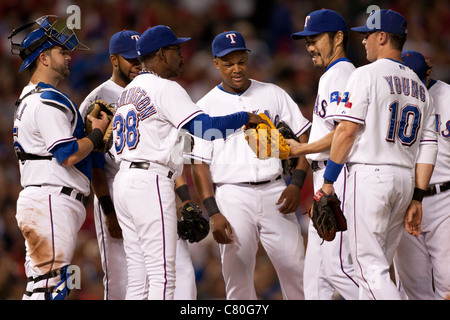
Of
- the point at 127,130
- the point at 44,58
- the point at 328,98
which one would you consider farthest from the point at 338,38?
the point at 44,58

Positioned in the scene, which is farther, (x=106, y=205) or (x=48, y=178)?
(x=106, y=205)

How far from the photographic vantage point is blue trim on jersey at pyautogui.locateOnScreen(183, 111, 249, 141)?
4.12 m

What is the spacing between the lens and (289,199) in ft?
15.2

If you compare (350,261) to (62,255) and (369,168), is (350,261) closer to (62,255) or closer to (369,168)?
(369,168)

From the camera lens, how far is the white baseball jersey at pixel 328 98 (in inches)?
168

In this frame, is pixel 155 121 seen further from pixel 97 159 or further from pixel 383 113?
pixel 383 113

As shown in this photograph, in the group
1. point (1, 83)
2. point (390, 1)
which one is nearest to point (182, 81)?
point (1, 83)

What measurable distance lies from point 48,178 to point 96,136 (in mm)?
440

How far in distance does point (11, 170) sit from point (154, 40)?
4453mm

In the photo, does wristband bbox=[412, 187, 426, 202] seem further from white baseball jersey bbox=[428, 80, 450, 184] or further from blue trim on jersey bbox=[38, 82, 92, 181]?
blue trim on jersey bbox=[38, 82, 92, 181]

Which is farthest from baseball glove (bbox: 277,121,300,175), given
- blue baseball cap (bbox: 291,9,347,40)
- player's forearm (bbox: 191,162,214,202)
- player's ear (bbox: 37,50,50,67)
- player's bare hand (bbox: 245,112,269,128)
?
player's ear (bbox: 37,50,50,67)

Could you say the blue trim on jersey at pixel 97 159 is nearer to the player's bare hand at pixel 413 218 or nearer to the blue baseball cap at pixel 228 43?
the blue baseball cap at pixel 228 43

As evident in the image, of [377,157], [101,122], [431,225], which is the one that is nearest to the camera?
[377,157]

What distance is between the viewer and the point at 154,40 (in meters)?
4.33
